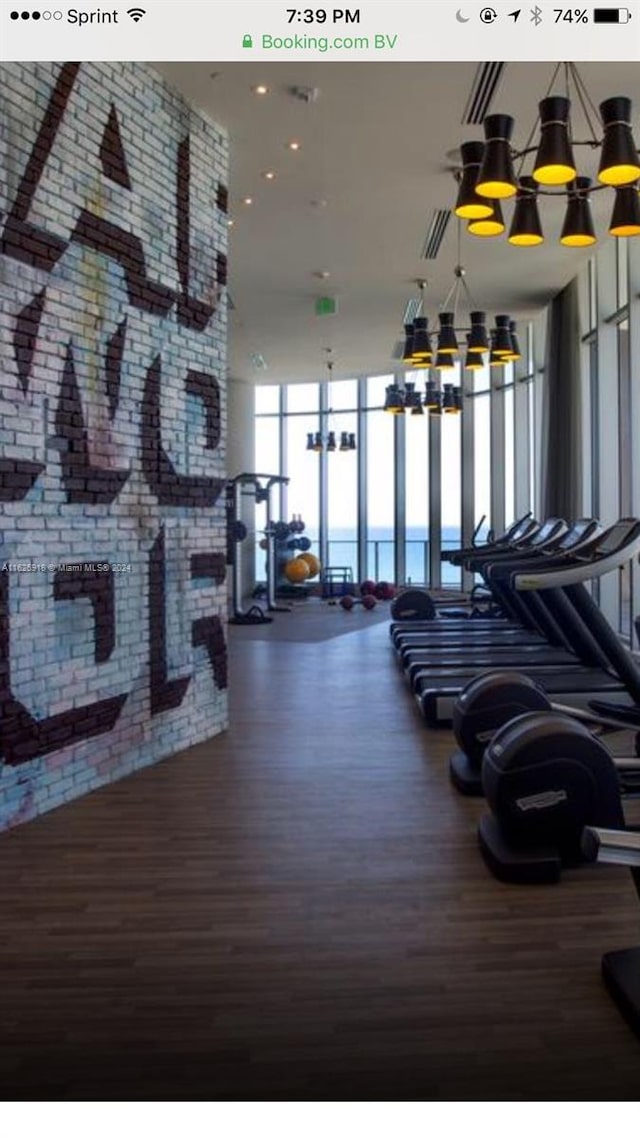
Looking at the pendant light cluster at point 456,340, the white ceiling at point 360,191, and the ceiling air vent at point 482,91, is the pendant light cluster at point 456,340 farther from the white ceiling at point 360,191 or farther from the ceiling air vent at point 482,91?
the ceiling air vent at point 482,91

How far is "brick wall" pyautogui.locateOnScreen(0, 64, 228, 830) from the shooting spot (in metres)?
3.56

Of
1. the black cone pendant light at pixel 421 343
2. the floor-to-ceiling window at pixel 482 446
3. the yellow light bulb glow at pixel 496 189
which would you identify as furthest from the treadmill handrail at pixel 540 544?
the floor-to-ceiling window at pixel 482 446

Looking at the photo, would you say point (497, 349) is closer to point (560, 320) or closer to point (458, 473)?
point (560, 320)

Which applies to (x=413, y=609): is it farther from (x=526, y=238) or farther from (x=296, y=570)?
(x=526, y=238)

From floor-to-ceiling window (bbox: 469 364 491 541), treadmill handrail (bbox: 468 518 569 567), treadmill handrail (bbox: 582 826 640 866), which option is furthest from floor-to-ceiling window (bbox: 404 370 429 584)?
treadmill handrail (bbox: 582 826 640 866)

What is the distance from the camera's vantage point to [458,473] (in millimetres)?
13805

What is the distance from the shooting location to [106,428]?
13.6 feet

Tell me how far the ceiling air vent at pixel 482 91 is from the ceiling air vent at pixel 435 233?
5.71 ft

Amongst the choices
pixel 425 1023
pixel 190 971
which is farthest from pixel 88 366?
pixel 425 1023

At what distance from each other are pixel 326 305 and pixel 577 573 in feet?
23.0

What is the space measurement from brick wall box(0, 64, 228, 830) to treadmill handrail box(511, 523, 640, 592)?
190 cm

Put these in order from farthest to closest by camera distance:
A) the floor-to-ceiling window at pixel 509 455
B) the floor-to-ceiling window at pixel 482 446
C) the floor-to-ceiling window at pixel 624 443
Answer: the floor-to-ceiling window at pixel 482 446, the floor-to-ceiling window at pixel 509 455, the floor-to-ceiling window at pixel 624 443

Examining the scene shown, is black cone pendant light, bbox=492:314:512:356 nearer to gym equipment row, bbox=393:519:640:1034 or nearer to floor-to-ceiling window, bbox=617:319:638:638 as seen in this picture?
floor-to-ceiling window, bbox=617:319:638:638
